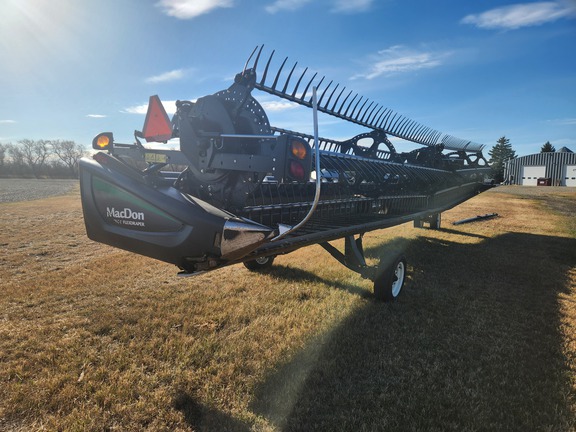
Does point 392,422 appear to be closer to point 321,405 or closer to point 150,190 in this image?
point 321,405

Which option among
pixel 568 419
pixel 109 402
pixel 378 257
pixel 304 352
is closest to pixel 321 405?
pixel 304 352

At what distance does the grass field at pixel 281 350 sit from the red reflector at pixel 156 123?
6.36 ft

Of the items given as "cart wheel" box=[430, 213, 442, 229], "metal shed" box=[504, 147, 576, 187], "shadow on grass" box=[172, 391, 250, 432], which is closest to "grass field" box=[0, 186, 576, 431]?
"shadow on grass" box=[172, 391, 250, 432]

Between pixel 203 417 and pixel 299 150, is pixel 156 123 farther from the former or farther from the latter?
pixel 203 417

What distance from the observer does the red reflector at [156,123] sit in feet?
10.7

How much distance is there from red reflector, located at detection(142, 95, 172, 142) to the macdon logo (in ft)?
2.87

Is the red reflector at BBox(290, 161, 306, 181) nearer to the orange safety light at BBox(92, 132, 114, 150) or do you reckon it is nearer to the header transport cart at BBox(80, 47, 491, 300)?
the header transport cart at BBox(80, 47, 491, 300)

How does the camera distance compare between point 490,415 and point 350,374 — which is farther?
point 350,374

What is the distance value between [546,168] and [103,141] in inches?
2590

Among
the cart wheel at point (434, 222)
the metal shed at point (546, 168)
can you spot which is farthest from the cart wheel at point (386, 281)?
the metal shed at point (546, 168)

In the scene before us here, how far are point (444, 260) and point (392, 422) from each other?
5.00 meters

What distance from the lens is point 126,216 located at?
8.80ft

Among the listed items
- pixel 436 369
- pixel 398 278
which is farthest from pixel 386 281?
pixel 436 369

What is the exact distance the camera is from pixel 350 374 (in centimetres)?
293
